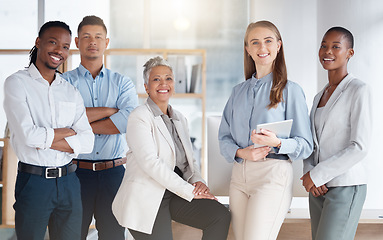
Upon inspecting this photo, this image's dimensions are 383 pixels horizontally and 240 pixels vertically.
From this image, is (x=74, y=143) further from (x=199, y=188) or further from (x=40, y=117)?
(x=199, y=188)

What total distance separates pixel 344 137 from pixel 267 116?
1.52ft

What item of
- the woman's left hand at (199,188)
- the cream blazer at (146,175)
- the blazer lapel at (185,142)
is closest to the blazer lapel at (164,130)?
the cream blazer at (146,175)

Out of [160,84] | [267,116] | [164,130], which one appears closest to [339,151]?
[267,116]

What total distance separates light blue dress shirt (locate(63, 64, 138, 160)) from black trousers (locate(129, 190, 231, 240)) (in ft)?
1.89

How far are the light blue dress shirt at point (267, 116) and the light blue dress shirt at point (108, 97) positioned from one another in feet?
2.54

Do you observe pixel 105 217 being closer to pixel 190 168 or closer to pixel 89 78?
pixel 190 168

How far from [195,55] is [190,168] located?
272 centimetres

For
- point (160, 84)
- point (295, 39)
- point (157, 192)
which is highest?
point (295, 39)

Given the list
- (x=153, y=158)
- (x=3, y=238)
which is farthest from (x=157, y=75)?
(x=3, y=238)

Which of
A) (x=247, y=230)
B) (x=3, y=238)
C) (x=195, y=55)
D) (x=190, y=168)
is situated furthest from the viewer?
(x=195, y=55)

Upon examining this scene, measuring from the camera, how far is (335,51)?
101 inches

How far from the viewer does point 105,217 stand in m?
2.84

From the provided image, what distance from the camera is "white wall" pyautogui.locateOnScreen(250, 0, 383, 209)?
4.98 m

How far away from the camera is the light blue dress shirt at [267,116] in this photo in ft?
7.82
